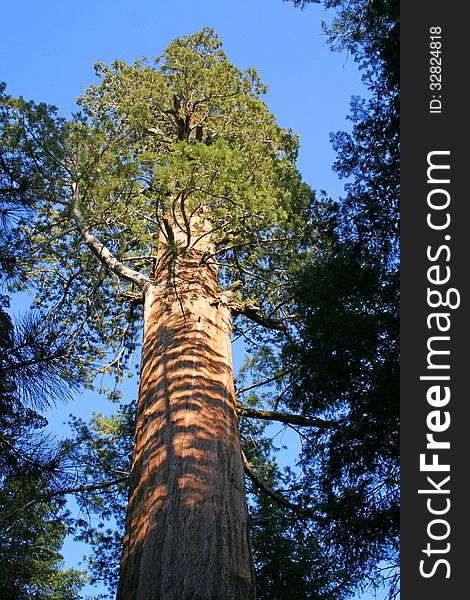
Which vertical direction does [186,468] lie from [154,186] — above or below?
below

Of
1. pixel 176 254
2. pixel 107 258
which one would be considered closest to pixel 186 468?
pixel 176 254

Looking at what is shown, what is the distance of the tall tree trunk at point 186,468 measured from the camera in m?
3.88

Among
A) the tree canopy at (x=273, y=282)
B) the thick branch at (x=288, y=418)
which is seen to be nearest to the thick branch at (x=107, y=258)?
the tree canopy at (x=273, y=282)

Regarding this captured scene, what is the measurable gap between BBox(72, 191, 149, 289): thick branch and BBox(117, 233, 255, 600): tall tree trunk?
282 mm

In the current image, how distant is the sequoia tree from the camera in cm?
420

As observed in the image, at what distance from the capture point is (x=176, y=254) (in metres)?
5.70

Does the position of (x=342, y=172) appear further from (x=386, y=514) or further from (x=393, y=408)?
(x=386, y=514)

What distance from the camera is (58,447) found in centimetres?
499

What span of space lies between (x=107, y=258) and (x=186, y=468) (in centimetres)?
267

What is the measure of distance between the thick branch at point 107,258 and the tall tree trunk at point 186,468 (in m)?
0.28

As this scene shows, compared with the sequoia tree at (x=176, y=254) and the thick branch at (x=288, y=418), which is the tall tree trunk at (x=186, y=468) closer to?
the sequoia tree at (x=176, y=254)

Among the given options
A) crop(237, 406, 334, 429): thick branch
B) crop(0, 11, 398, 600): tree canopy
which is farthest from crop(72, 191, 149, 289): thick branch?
crop(237, 406, 334, 429): thick branch

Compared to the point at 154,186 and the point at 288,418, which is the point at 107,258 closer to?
the point at 154,186

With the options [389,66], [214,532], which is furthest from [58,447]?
[389,66]
